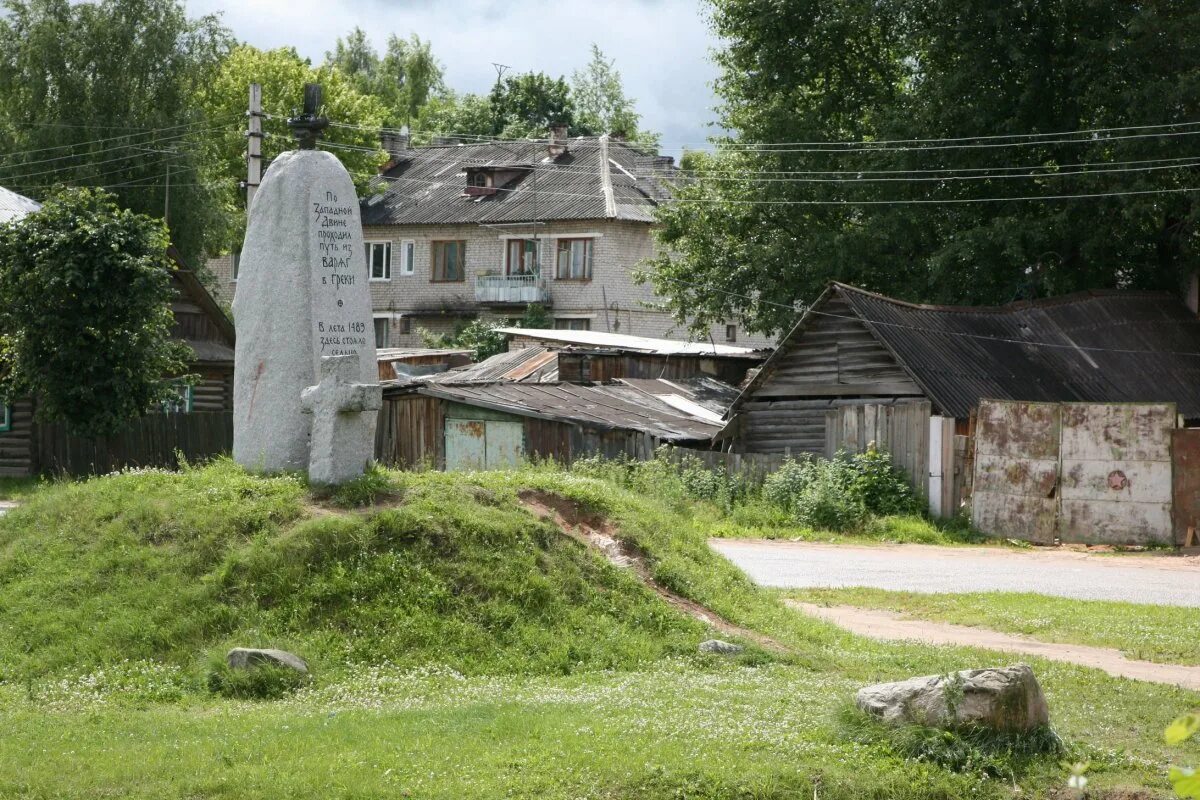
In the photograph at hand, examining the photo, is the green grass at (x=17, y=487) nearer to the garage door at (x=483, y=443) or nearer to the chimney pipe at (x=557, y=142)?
the garage door at (x=483, y=443)

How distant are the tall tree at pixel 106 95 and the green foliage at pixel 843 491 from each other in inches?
982

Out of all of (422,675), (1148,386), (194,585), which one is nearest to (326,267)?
(194,585)

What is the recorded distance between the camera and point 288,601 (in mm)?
11828

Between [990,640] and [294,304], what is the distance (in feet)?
24.7

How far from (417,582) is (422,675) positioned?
124 centimetres

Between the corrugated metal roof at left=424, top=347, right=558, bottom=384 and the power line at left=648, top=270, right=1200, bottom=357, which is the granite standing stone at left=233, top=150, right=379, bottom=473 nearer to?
the power line at left=648, top=270, right=1200, bottom=357

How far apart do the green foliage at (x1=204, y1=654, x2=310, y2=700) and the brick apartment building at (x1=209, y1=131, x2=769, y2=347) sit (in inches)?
1676

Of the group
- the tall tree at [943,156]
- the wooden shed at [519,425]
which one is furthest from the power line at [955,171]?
the wooden shed at [519,425]

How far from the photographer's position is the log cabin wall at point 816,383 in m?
29.3

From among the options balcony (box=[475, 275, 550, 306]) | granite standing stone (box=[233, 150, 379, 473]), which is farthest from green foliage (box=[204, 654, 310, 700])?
balcony (box=[475, 275, 550, 306])

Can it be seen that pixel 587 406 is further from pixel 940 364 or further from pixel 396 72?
pixel 396 72

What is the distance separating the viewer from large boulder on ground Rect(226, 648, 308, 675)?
10.8m

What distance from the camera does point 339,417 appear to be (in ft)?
43.5

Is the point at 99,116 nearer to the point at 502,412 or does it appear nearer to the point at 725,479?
the point at 502,412
